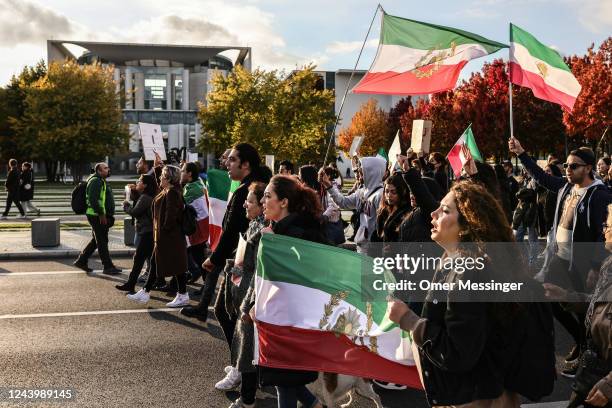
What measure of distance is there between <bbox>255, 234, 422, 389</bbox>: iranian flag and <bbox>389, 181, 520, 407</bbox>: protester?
105 cm

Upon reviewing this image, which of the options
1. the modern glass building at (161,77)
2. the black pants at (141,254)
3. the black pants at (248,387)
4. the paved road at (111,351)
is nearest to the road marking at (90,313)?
the paved road at (111,351)

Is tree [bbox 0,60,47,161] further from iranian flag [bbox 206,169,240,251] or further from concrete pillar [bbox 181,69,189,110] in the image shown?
iranian flag [bbox 206,169,240,251]

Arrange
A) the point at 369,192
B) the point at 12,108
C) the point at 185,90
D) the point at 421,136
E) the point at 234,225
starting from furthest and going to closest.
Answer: the point at 185,90 < the point at 12,108 < the point at 421,136 < the point at 369,192 < the point at 234,225

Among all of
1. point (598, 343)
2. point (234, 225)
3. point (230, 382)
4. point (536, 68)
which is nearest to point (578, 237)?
point (536, 68)

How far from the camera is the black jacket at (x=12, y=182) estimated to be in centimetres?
2006

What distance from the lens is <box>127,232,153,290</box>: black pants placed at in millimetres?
8602

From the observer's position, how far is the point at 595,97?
127 feet

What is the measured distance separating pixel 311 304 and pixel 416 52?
15.1 feet

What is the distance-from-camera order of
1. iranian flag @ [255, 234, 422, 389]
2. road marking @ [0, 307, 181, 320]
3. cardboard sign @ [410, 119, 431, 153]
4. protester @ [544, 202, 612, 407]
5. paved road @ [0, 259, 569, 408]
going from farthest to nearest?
cardboard sign @ [410, 119, 431, 153] < road marking @ [0, 307, 181, 320] < paved road @ [0, 259, 569, 408] < iranian flag @ [255, 234, 422, 389] < protester @ [544, 202, 612, 407]

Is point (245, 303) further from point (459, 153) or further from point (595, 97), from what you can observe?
point (595, 97)

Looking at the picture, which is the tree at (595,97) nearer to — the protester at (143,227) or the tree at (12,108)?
the protester at (143,227)

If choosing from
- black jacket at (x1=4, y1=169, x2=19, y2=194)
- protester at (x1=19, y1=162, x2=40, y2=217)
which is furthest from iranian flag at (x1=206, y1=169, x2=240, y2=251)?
protester at (x1=19, y1=162, x2=40, y2=217)

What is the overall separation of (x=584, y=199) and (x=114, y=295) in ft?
20.6

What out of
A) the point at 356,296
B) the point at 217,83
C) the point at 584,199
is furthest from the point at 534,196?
the point at 217,83
